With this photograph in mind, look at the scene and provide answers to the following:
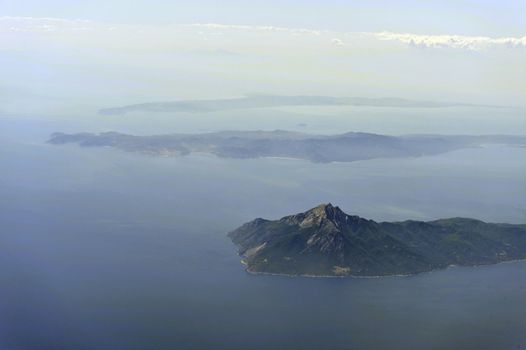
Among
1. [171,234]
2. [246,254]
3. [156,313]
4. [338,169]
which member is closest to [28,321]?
[156,313]

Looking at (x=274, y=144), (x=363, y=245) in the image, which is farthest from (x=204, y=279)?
(x=274, y=144)

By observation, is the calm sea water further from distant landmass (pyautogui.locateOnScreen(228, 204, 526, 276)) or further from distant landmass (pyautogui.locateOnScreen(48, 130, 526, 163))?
distant landmass (pyautogui.locateOnScreen(48, 130, 526, 163))

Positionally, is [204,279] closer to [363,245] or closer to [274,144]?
[363,245]

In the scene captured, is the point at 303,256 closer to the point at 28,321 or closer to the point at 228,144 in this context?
the point at 28,321

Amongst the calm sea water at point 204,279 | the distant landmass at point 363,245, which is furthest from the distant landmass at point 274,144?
the distant landmass at point 363,245

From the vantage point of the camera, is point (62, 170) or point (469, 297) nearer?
point (469, 297)
